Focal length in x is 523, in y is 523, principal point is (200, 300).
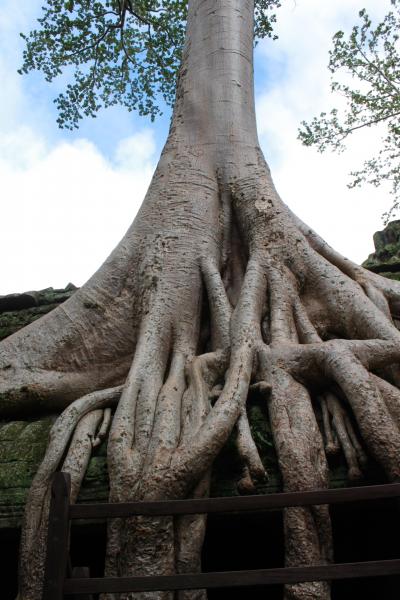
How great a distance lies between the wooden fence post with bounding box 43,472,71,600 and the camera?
1186 millimetres

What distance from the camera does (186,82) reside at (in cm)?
365

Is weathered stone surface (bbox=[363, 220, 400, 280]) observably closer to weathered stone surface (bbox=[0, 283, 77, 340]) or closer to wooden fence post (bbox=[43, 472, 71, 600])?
weathered stone surface (bbox=[0, 283, 77, 340])

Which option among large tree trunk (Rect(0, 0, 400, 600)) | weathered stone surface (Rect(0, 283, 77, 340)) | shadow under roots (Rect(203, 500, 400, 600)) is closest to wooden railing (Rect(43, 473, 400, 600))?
large tree trunk (Rect(0, 0, 400, 600))

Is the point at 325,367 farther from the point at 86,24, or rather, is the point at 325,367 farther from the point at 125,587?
the point at 86,24

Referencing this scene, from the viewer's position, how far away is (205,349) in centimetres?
251

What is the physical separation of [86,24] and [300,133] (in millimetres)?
3302

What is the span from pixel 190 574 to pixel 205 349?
4.61 ft

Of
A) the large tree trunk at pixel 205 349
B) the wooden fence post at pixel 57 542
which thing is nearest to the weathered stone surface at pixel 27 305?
the large tree trunk at pixel 205 349

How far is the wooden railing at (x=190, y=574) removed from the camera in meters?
1.12

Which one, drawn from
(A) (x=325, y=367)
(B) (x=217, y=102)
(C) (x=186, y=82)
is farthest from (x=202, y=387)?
(C) (x=186, y=82)

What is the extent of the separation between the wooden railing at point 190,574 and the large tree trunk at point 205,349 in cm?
34

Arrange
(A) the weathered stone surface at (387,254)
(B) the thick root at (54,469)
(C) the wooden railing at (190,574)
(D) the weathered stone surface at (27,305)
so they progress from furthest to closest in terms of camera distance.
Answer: (D) the weathered stone surface at (27,305), (A) the weathered stone surface at (387,254), (B) the thick root at (54,469), (C) the wooden railing at (190,574)

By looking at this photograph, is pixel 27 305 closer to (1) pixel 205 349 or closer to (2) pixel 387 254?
(1) pixel 205 349

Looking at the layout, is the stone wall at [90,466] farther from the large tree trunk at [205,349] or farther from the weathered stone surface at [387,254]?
the weathered stone surface at [387,254]
